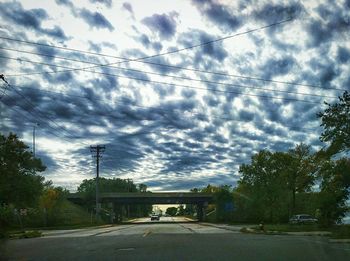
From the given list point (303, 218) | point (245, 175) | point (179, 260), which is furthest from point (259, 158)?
point (179, 260)

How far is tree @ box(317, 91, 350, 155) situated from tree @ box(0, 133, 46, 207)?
32097 millimetres

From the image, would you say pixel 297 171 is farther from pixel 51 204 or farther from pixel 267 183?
pixel 51 204

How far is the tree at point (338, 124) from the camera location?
3625 cm

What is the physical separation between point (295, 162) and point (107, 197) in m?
52.1

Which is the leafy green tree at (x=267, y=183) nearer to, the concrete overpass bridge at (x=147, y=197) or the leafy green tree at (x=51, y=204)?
the leafy green tree at (x=51, y=204)

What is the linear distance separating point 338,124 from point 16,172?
34.1 m

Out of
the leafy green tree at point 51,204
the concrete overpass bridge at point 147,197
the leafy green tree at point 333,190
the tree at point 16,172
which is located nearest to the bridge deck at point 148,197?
the concrete overpass bridge at point 147,197

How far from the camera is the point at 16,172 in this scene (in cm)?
5472

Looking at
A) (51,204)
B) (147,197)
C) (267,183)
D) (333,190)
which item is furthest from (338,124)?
(147,197)

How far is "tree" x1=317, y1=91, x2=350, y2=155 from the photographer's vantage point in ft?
119

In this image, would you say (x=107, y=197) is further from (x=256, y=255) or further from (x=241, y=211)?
(x=256, y=255)

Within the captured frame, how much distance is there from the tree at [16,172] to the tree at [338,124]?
3210cm

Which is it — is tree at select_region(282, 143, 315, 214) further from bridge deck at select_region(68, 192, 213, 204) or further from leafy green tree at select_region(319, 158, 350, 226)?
bridge deck at select_region(68, 192, 213, 204)

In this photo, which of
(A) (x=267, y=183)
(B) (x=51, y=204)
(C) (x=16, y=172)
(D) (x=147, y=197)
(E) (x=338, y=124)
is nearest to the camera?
(E) (x=338, y=124)
